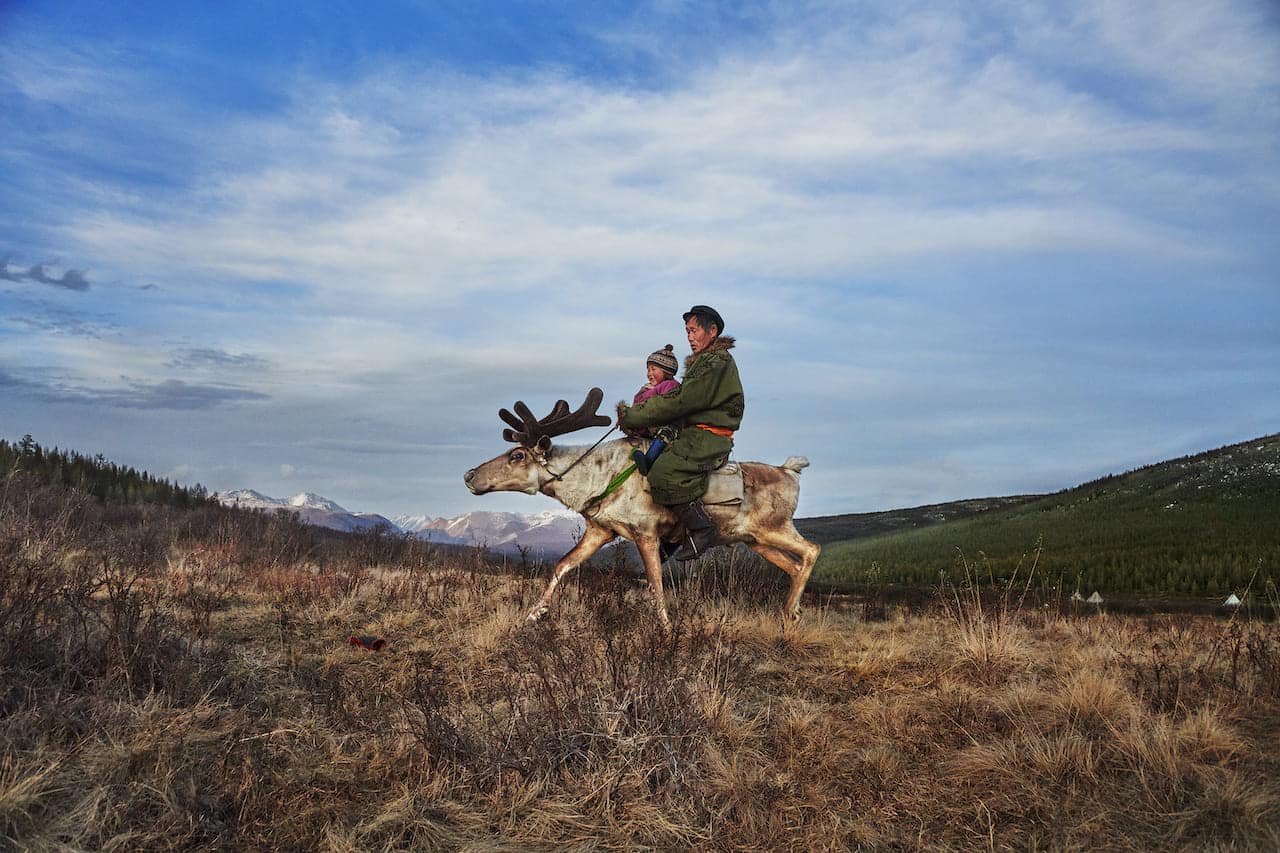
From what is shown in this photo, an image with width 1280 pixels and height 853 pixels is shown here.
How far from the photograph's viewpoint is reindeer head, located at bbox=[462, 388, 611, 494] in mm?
8836

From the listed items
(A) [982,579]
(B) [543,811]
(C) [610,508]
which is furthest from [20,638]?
(A) [982,579]

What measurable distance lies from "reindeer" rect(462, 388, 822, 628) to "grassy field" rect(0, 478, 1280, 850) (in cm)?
105

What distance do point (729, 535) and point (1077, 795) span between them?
4.80 metres

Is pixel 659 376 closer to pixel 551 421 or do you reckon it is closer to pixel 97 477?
pixel 551 421

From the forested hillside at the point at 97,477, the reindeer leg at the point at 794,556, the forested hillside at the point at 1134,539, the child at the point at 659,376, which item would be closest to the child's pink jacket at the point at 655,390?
the child at the point at 659,376

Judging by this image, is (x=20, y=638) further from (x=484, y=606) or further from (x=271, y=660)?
(x=484, y=606)

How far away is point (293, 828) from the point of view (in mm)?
3846

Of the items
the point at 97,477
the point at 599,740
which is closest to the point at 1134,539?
the point at 599,740

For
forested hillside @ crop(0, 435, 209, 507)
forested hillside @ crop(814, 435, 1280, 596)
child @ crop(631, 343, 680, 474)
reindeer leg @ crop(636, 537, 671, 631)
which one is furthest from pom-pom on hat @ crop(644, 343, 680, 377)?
forested hillside @ crop(0, 435, 209, 507)

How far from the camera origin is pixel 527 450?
8.88 metres

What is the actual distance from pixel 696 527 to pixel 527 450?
1966mm

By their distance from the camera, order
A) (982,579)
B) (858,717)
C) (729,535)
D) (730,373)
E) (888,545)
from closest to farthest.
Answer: (858,717) → (730,373) → (729,535) → (982,579) → (888,545)

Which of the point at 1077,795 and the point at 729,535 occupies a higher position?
the point at 729,535

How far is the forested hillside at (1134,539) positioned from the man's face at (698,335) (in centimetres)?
611
